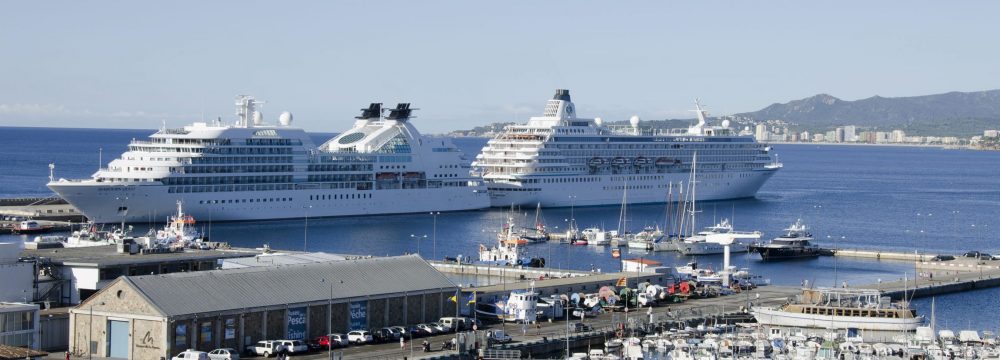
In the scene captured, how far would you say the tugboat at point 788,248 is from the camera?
70938 millimetres

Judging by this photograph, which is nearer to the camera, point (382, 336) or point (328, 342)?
point (328, 342)

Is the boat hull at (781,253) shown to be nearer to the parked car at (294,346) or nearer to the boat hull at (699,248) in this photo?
the boat hull at (699,248)

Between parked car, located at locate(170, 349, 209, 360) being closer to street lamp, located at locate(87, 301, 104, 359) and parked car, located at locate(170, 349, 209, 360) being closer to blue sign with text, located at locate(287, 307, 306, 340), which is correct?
street lamp, located at locate(87, 301, 104, 359)

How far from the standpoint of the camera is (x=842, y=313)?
42.7 m

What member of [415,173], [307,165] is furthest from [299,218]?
[415,173]

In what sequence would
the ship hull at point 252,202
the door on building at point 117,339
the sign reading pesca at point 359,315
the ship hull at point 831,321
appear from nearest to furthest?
the door on building at point 117,339, the sign reading pesca at point 359,315, the ship hull at point 831,321, the ship hull at point 252,202

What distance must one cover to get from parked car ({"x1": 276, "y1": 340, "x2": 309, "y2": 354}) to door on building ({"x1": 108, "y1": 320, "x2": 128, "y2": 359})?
3.47 meters

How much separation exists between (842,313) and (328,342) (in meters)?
14.6

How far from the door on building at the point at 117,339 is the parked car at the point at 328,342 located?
14.4 ft

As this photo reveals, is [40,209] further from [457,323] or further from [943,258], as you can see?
[457,323]

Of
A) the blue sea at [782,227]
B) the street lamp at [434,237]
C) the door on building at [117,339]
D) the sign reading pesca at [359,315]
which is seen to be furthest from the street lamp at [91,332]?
the street lamp at [434,237]

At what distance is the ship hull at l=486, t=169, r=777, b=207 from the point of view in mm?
103188

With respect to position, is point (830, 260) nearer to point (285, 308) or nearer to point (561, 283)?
point (561, 283)

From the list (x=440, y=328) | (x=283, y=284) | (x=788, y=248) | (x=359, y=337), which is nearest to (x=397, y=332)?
(x=359, y=337)
